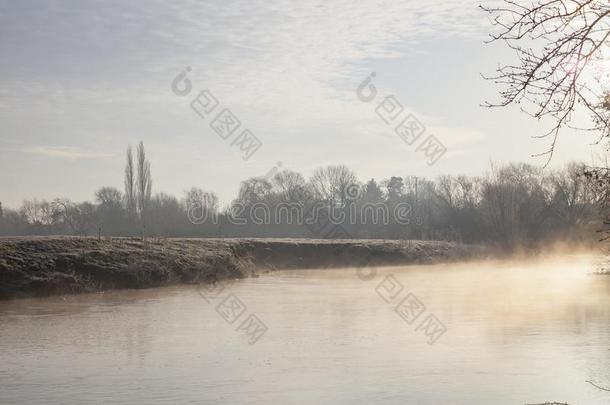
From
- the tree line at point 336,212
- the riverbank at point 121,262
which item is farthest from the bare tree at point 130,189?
the riverbank at point 121,262

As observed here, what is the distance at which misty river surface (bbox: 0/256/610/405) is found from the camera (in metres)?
9.56

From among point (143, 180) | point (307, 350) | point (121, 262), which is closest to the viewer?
point (307, 350)

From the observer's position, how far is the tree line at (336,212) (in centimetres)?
5641

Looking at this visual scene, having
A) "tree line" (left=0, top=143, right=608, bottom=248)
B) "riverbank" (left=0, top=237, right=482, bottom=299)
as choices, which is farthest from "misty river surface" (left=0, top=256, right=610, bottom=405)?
"tree line" (left=0, top=143, right=608, bottom=248)

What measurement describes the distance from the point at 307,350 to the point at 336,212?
6744 centimetres

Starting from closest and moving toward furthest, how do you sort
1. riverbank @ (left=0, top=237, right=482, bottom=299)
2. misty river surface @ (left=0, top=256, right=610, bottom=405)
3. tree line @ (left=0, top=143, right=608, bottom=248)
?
misty river surface @ (left=0, top=256, right=610, bottom=405)
riverbank @ (left=0, top=237, right=482, bottom=299)
tree line @ (left=0, top=143, right=608, bottom=248)

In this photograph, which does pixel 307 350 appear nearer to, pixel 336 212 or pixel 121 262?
pixel 121 262

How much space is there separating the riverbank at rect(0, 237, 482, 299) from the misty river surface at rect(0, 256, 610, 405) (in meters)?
1.69

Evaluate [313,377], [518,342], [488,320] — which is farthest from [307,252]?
→ [313,377]

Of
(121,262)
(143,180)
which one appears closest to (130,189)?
(143,180)

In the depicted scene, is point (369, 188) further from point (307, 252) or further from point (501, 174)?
point (307, 252)

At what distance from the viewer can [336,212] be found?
3155 inches

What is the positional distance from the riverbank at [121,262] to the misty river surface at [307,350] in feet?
5.55

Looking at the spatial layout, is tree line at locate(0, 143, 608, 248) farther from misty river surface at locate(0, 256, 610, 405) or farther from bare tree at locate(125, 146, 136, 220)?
misty river surface at locate(0, 256, 610, 405)
